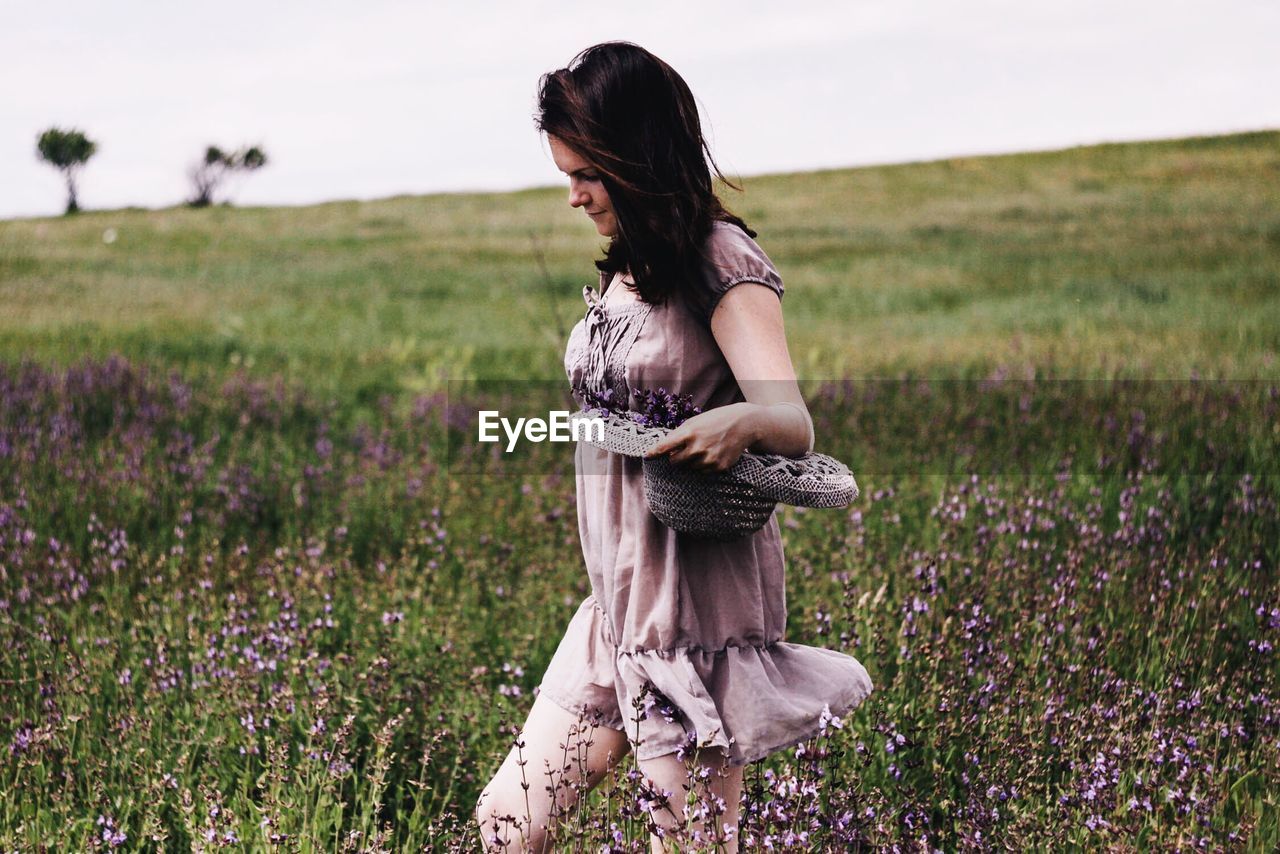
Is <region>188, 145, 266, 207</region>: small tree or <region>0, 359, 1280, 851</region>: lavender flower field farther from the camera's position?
<region>188, 145, 266, 207</region>: small tree

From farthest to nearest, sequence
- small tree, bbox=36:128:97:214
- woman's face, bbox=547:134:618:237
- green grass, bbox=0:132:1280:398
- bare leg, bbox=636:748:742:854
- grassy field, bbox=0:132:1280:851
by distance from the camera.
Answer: small tree, bbox=36:128:97:214, green grass, bbox=0:132:1280:398, grassy field, bbox=0:132:1280:851, woman's face, bbox=547:134:618:237, bare leg, bbox=636:748:742:854

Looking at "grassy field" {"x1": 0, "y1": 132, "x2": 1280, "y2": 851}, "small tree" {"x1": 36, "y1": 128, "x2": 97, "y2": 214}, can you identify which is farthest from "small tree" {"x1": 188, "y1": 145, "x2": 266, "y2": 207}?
"grassy field" {"x1": 0, "y1": 132, "x2": 1280, "y2": 851}

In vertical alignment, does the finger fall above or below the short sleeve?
below

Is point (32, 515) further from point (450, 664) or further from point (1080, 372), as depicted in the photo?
point (1080, 372)

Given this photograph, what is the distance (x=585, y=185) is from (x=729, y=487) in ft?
2.14

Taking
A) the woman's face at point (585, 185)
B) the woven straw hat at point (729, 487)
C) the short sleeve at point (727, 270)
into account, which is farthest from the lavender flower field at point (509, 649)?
the woman's face at point (585, 185)

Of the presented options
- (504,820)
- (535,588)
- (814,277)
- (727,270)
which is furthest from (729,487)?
(814,277)

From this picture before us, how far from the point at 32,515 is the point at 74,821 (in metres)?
2.49

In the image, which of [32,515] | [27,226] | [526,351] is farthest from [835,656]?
[27,226]

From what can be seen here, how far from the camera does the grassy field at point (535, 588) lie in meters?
2.66

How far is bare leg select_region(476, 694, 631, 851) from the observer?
2232 mm

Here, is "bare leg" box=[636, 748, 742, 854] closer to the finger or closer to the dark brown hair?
the finger

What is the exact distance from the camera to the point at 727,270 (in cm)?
209

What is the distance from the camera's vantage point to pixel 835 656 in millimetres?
2291
